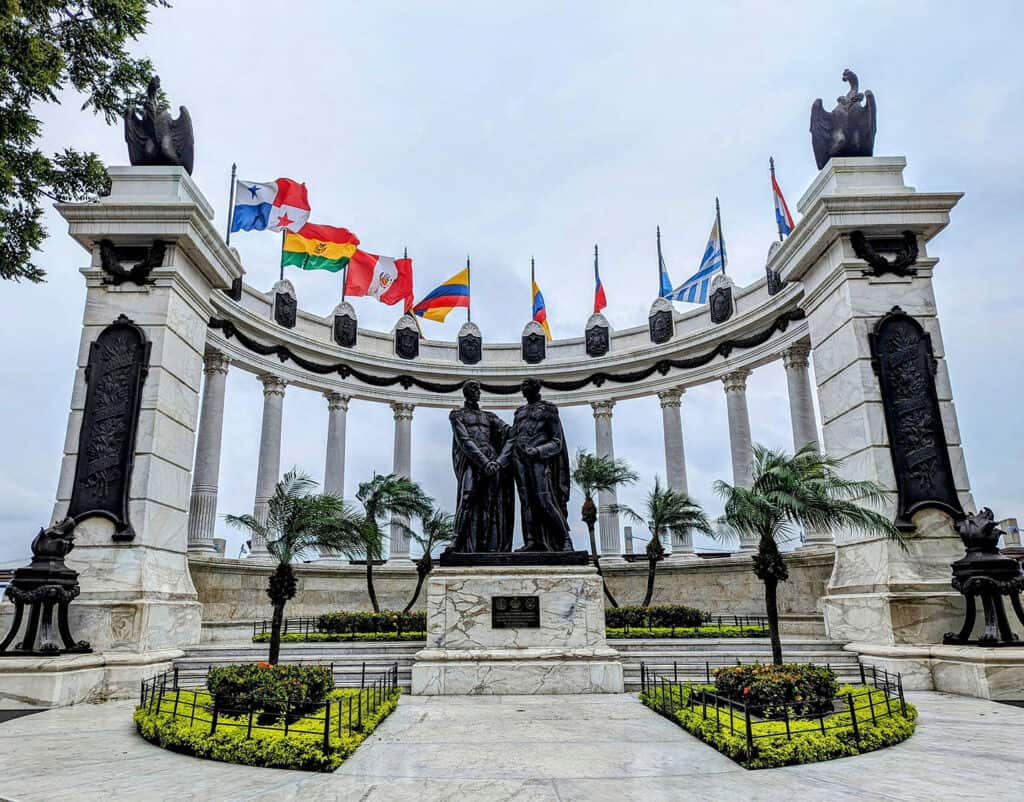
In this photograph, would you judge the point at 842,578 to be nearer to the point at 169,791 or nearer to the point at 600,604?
the point at 600,604

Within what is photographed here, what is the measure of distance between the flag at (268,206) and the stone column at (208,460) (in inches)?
262

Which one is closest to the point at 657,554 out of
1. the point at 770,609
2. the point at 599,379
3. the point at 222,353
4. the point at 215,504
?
the point at 599,379

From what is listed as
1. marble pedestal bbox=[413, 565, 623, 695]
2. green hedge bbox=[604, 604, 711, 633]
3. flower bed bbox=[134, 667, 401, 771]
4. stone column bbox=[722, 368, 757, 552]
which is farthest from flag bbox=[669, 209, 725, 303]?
flower bed bbox=[134, 667, 401, 771]

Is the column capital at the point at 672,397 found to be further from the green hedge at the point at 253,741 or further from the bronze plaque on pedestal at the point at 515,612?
the green hedge at the point at 253,741

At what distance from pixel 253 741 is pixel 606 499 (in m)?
32.0

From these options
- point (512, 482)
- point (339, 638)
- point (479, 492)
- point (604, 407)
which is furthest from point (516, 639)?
point (604, 407)

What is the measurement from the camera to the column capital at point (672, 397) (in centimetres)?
3891

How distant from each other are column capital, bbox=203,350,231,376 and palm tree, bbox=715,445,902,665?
2636 cm

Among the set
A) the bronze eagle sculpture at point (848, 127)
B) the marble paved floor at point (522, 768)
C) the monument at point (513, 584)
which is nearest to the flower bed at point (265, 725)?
the marble paved floor at point (522, 768)

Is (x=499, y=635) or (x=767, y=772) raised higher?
(x=499, y=635)

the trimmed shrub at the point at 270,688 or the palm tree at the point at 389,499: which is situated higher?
the palm tree at the point at 389,499

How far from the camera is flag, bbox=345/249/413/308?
3694 cm

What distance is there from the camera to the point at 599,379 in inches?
1623

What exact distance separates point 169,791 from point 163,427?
11.5 metres
